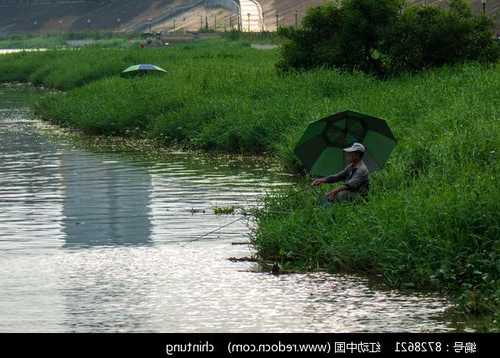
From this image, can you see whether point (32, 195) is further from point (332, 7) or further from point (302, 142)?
point (332, 7)

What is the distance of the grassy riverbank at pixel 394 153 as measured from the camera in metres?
13.3

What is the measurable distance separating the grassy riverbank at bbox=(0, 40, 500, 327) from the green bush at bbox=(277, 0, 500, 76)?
109 centimetres

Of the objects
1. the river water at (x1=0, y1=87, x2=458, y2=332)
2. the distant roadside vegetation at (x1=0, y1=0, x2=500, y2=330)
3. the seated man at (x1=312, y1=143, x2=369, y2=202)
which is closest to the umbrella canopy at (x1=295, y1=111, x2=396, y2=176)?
the distant roadside vegetation at (x1=0, y1=0, x2=500, y2=330)

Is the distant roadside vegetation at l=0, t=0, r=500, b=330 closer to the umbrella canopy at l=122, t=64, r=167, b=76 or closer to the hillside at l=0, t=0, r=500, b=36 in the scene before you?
the umbrella canopy at l=122, t=64, r=167, b=76

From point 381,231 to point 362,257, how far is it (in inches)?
14.8

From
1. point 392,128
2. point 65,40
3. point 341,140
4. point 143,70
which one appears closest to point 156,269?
point 341,140

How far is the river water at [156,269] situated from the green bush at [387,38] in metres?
8.52

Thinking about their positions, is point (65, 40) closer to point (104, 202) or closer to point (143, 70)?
point (143, 70)

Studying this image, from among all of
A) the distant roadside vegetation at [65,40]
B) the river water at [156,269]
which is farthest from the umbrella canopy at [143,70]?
the distant roadside vegetation at [65,40]

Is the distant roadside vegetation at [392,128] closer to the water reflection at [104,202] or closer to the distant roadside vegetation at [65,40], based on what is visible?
the water reflection at [104,202]

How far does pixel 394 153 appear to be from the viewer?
19312 mm

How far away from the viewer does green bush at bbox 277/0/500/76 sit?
3172 cm

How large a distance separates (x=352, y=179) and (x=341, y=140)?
1047mm
